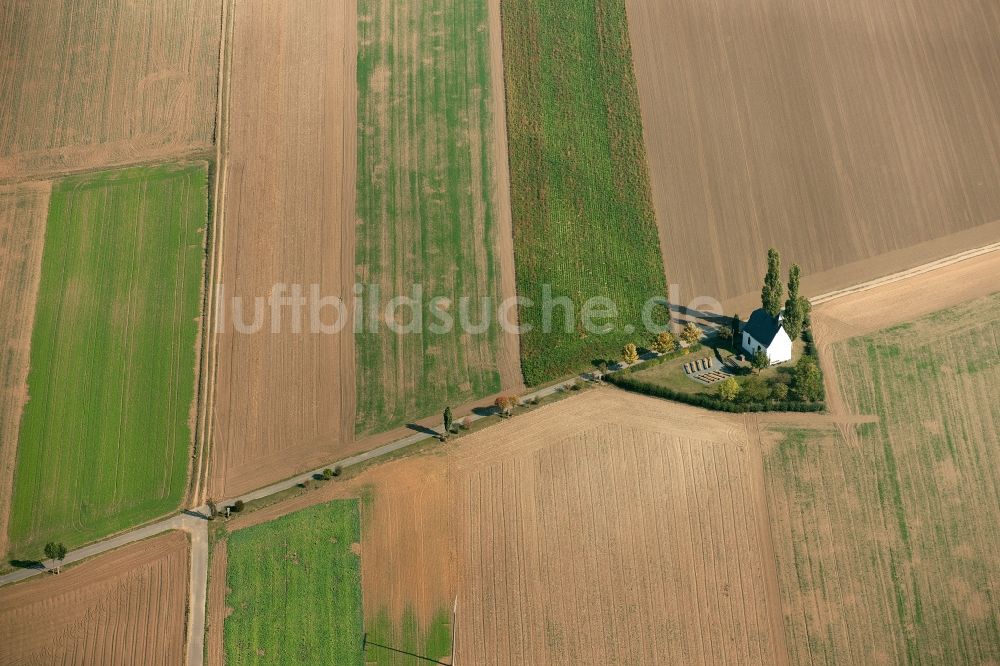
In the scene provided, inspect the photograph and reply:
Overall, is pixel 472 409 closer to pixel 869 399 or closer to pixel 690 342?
pixel 690 342

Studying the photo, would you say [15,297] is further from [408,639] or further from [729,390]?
[729,390]

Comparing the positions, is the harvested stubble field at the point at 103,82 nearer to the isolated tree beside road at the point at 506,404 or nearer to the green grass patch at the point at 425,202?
the green grass patch at the point at 425,202

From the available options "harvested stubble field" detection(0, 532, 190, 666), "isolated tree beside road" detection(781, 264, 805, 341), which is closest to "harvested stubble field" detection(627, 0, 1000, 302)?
"isolated tree beside road" detection(781, 264, 805, 341)

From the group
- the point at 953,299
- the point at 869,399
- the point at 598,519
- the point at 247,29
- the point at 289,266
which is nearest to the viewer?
the point at 598,519

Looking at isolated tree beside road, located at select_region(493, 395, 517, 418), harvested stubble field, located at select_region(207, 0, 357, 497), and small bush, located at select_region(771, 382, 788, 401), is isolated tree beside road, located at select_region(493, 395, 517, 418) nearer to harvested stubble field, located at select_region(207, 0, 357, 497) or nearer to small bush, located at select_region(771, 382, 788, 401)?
harvested stubble field, located at select_region(207, 0, 357, 497)

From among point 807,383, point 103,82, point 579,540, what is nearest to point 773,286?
point 807,383

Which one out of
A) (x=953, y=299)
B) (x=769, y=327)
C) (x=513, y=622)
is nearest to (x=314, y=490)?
(x=513, y=622)

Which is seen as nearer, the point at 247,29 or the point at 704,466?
the point at 704,466

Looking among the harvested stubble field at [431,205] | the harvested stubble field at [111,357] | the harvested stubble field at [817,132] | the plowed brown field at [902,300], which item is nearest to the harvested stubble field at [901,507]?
the plowed brown field at [902,300]
